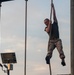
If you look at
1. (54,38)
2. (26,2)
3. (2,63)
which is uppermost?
(26,2)

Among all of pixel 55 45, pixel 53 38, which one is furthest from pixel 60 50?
pixel 53 38

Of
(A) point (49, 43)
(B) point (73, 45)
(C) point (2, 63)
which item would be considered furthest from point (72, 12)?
(C) point (2, 63)

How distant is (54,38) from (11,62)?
2.49 meters

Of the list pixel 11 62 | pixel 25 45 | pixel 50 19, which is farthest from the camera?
pixel 25 45

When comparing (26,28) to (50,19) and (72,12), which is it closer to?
(50,19)

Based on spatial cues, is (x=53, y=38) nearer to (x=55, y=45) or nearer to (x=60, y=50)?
(x=55, y=45)

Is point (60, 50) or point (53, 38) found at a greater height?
point (53, 38)

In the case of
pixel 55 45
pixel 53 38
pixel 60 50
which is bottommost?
pixel 60 50

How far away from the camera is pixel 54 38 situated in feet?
63.2

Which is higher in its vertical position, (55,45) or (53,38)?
(53,38)

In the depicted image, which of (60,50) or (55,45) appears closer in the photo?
(60,50)

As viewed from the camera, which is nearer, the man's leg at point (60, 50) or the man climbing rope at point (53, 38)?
the man's leg at point (60, 50)

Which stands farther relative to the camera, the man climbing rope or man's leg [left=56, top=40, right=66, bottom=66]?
the man climbing rope

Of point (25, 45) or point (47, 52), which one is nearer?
point (47, 52)
